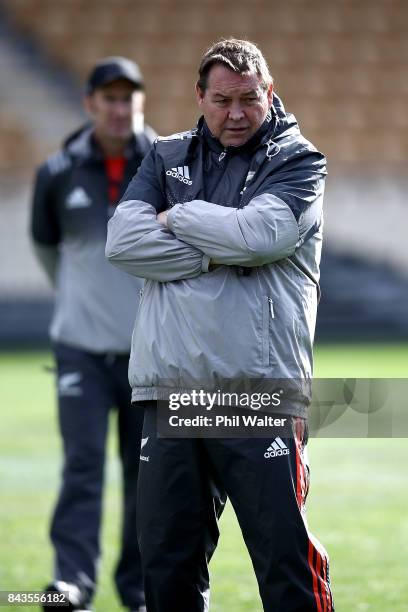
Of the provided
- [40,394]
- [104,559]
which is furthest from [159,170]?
[40,394]

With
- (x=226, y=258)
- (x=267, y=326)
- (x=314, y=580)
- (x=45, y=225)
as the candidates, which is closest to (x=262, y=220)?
(x=226, y=258)

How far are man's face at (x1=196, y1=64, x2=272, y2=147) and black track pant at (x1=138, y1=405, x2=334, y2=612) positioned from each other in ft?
2.82

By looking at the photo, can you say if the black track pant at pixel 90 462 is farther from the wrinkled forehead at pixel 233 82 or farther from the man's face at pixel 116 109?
the wrinkled forehead at pixel 233 82

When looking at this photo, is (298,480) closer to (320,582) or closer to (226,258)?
(320,582)

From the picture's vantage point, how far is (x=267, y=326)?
11.2 ft

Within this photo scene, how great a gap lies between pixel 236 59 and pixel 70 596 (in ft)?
7.32

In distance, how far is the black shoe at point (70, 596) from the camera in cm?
457

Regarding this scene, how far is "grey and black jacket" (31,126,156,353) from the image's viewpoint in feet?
16.5

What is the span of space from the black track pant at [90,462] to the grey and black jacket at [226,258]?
1.35 metres

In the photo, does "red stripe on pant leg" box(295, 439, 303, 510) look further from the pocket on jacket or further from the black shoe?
the black shoe

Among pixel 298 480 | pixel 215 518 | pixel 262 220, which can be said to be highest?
pixel 262 220

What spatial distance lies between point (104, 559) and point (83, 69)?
1410 cm

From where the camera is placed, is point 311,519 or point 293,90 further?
point 293,90

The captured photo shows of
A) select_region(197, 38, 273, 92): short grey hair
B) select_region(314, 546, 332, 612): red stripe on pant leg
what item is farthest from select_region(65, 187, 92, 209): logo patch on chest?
select_region(314, 546, 332, 612): red stripe on pant leg
